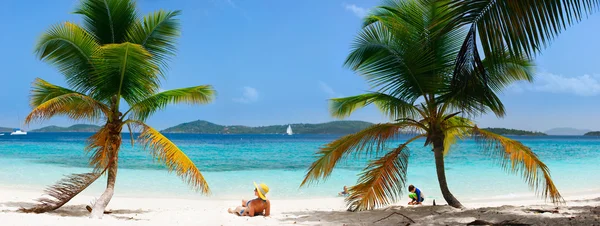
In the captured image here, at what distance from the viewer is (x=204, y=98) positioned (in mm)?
8594

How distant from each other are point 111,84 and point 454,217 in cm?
613

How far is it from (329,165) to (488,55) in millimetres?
4475

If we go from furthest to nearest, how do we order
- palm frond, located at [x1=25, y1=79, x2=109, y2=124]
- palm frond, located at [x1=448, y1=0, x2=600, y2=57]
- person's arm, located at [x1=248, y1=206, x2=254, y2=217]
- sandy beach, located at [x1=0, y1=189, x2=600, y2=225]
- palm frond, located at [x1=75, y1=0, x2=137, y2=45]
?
palm frond, located at [x1=75, y1=0, x2=137, y2=45] → person's arm, located at [x1=248, y1=206, x2=254, y2=217] → palm frond, located at [x1=25, y1=79, x2=109, y2=124] → sandy beach, located at [x1=0, y1=189, x2=600, y2=225] → palm frond, located at [x1=448, y1=0, x2=600, y2=57]

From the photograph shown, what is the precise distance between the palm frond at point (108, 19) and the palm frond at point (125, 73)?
0.98 meters

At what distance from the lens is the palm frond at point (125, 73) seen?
294 inches

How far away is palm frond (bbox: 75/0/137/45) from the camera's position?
8.55 m

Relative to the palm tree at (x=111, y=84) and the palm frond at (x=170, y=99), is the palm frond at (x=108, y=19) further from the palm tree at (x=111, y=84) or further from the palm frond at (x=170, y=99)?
the palm frond at (x=170, y=99)

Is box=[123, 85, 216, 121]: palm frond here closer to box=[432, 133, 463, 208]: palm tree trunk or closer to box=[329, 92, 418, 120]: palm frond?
box=[329, 92, 418, 120]: palm frond

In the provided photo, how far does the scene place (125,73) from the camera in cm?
795

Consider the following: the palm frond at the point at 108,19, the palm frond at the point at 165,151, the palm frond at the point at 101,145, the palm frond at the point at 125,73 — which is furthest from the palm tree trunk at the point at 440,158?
the palm frond at the point at 108,19

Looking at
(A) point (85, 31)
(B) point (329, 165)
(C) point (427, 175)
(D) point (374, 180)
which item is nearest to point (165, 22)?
(A) point (85, 31)

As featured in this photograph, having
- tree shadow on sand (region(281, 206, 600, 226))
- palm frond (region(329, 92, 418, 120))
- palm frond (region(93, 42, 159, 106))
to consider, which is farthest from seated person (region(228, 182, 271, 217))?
Result: palm frond (region(93, 42, 159, 106))

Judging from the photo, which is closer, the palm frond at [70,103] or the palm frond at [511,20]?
the palm frond at [511,20]

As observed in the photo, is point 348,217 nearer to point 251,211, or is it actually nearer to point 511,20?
point 251,211
